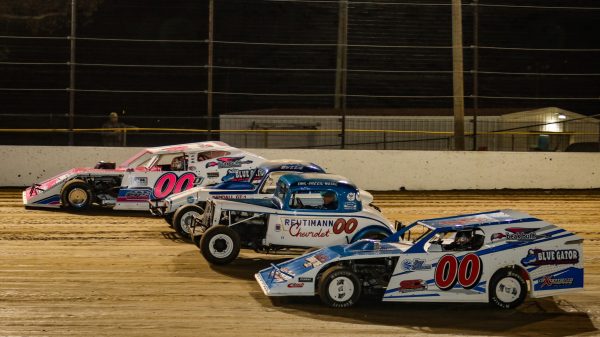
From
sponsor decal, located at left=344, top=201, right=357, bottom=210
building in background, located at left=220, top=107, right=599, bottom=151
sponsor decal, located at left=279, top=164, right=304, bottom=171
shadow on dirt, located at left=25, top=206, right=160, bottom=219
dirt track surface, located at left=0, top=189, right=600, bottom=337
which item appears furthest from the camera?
building in background, located at left=220, top=107, right=599, bottom=151

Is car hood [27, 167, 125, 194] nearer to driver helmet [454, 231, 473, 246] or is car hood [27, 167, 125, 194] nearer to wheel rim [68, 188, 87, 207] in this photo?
wheel rim [68, 188, 87, 207]

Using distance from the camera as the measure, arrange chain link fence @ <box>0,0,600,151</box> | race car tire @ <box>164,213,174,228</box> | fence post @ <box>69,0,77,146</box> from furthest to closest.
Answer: chain link fence @ <box>0,0,600,151</box> → fence post @ <box>69,0,77,146</box> → race car tire @ <box>164,213,174,228</box>

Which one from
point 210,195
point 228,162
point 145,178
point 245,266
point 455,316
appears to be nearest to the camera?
point 455,316

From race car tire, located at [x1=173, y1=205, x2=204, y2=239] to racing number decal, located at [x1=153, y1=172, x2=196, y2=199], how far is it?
2.37m

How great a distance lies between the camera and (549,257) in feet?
33.9

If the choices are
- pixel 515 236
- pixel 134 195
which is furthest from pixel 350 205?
pixel 134 195

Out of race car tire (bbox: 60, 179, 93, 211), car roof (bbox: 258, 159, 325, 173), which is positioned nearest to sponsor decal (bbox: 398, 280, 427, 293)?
car roof (bbox: 258, 159, 325, 173)

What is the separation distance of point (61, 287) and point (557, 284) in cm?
566

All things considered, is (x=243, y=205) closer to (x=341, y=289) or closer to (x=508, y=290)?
(x=341, y=289)

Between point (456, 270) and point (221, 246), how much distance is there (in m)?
3.50

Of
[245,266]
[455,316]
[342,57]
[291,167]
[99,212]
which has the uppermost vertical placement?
[342,57]

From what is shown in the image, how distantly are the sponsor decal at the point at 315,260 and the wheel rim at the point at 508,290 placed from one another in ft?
6.26

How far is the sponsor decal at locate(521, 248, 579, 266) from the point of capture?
33.8ft

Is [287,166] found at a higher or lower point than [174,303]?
higher
